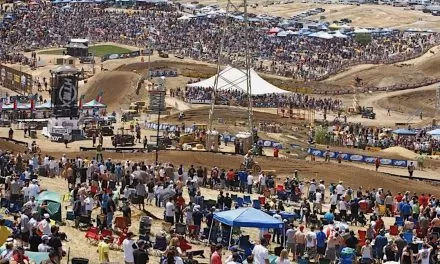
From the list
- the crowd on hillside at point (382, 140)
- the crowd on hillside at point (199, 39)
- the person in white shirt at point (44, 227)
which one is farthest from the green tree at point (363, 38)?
the person in white shirt at point (44, 227)

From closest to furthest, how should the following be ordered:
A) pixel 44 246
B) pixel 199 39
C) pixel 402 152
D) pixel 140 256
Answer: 1. pixel 140 256
2. pixel 44 246
3. pixel 402 152
4. pixel 199 39

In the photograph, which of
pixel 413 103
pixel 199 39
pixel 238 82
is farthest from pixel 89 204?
pixel 199 39

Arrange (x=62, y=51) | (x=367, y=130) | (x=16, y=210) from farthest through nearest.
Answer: (x=62, y=51)
(x=367, y=130)
(x=16, y=210)

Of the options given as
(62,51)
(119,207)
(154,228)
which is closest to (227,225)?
(154,228)

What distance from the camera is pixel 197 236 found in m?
25.9

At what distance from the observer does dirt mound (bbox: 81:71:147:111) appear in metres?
70.1

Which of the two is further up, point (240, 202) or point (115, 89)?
point (115, 89)

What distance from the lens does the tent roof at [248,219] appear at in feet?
77.2

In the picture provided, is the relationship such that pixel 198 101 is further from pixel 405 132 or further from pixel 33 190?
pixel 33 190

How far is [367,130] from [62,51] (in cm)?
4261

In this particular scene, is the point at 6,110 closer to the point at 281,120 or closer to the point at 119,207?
the point at 281,120

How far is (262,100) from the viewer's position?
69.7 metres

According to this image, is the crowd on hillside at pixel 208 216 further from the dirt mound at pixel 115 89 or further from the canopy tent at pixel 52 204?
the dirt mound at pixel 115 89

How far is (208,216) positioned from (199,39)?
244ft
